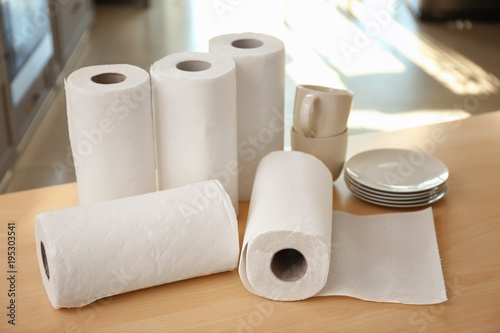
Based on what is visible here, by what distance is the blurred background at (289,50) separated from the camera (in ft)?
9.09

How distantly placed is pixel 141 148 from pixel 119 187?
79 millimetres

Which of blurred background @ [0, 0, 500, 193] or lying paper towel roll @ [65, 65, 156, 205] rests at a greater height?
lying paper towel roll @ [65, 65, 156, 205]

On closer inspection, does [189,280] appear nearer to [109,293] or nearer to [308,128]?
[109,293]

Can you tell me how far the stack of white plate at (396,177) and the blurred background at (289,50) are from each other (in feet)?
4.75

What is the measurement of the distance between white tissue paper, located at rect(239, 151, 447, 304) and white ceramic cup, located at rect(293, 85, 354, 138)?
121mm

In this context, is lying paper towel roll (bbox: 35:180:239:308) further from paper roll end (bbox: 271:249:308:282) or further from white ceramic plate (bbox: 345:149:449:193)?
white ceramic plate (bbox: 345:149:449:193)

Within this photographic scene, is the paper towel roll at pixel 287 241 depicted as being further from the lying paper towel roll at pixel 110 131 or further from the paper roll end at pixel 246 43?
the paper roll end at pixel 246 43

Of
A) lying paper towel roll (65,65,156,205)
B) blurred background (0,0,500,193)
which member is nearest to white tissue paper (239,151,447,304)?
lying paper towel roll (65,65,156,205)

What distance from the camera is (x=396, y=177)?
133cm

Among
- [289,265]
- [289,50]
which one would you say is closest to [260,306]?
[289,265]

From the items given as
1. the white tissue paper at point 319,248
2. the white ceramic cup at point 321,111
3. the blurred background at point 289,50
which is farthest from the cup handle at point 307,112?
the blurred background at point 289,50

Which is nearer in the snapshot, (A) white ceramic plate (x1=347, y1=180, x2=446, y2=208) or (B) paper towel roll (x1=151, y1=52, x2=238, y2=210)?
(B) paper towel roll (x1=151, y1=52, x2=238, y2=210)

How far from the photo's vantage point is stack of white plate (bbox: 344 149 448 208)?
4.22ft

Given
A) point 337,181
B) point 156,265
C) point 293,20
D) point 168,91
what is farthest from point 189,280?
point 293,20
